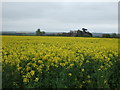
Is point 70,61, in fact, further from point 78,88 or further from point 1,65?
point 1,65

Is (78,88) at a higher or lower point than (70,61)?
lower

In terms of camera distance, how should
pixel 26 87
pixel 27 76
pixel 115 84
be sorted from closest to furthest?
pixel 26 87
pixel 27 76
pixel 115 84

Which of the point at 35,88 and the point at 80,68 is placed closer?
the point at 35,88

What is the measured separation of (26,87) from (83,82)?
1.43m

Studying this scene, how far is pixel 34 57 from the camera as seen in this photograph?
18.9 ft

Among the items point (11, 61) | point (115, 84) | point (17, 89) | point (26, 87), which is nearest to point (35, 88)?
point (26, 87)

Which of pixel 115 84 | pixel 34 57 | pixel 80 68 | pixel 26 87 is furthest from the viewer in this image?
pixel 34 57

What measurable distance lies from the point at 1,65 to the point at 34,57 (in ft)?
3.91

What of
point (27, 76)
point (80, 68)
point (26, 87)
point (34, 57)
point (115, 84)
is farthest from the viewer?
point (34, 57)

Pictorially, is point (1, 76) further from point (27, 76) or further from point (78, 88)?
point (78, 88)

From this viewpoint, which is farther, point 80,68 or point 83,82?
point 80,68

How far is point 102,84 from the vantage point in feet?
13.7

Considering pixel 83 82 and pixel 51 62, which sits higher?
pixel 51 62

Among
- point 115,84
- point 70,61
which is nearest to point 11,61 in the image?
point 70,61
